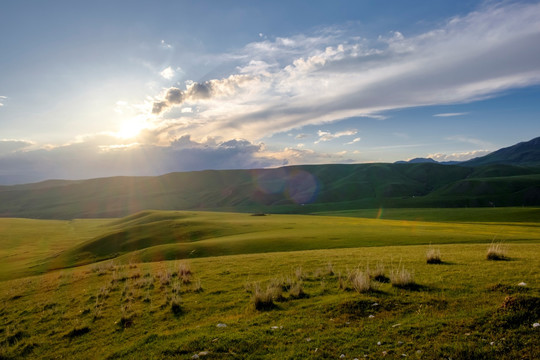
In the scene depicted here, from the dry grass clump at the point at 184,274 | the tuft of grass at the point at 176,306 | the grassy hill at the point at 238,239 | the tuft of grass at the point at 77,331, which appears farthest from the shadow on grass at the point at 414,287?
the grassy hill at the point at 238,239

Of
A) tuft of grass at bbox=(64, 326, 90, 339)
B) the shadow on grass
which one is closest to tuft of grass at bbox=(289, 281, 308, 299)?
the shadow on grass

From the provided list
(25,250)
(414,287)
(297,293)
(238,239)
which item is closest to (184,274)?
(297,293)

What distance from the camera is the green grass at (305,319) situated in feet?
28.7

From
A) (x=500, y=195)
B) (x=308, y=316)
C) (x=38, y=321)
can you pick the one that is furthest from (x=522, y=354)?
(x=500, y=195)

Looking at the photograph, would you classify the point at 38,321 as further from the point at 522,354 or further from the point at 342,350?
the point at 522,354

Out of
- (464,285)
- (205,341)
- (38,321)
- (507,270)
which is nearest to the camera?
(205,341)

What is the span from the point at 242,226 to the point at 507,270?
5024cm

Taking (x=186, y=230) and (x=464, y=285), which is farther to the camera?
(x=186, y=230)

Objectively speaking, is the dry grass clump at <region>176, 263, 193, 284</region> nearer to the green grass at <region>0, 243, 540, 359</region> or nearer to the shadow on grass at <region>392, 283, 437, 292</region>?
the green grass at <region>0, 243, 540, 359</region>

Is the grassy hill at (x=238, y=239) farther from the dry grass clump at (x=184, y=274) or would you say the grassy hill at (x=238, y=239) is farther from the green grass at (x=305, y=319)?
the green grass at (x=305, y=319)

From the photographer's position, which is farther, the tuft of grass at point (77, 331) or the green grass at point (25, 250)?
the green grass at point (25, 250)

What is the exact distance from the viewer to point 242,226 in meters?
61.2

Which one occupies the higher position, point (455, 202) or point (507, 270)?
point (507, 270)

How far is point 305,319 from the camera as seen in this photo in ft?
37.0
